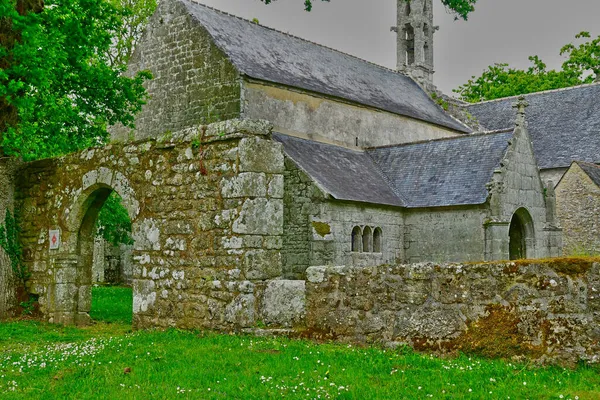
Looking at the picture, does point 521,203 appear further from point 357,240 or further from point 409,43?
point 409,43

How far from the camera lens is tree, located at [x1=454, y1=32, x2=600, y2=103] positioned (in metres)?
44.4

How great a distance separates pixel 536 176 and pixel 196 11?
12493 mm

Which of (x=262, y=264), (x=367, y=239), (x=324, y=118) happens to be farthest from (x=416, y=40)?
(x=262, y=264)

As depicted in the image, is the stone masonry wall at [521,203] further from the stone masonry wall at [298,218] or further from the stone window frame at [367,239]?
the stone masonry wall at [298,218]

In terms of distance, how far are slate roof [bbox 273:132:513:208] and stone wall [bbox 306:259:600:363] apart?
1130 centimetres

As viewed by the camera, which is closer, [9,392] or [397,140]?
[9,392]

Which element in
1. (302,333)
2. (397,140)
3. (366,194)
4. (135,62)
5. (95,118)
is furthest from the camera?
(397,140)

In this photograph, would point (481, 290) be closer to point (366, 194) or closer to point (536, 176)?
point (366, 194)

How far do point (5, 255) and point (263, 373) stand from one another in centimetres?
721

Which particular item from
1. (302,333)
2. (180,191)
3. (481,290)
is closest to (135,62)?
(180,191)

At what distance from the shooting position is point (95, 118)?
1628 cm

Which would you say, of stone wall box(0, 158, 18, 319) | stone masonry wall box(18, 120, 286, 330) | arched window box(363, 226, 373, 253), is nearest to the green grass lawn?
A: stone wall box(0, 158, 18, 319)

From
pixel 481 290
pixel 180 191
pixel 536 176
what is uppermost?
pixel 536 176

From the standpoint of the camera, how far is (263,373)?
6238 mm
